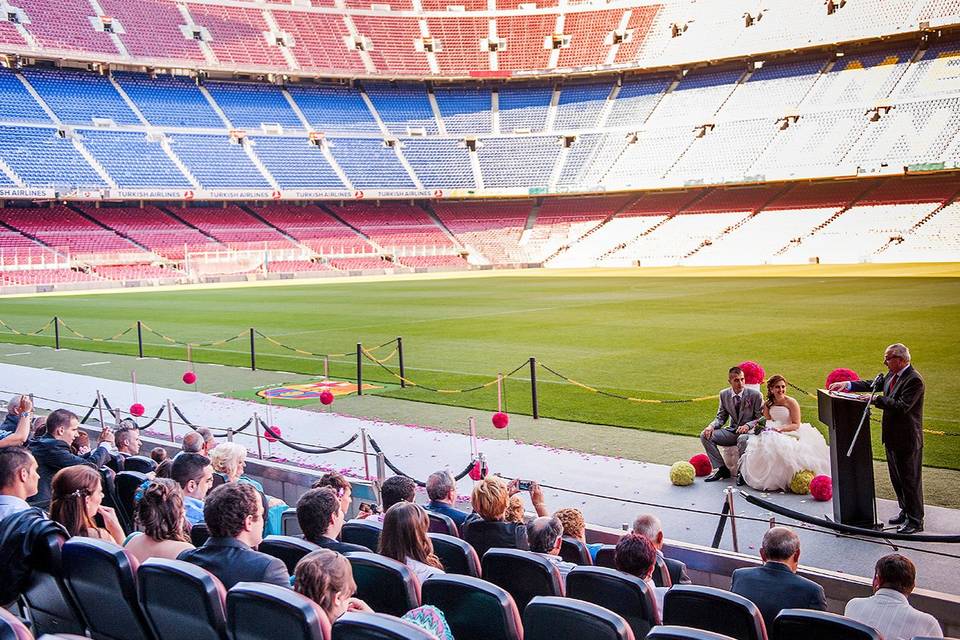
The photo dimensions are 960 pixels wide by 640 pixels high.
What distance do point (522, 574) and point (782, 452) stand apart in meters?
5.73

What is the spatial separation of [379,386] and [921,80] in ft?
184

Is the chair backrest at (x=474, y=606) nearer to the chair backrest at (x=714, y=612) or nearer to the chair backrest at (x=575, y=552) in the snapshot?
the chair backrest at (x=714, y=612)

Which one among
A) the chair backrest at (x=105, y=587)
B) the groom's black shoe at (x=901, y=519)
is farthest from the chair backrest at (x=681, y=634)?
the groom's black shoe at (x=901, y=519)

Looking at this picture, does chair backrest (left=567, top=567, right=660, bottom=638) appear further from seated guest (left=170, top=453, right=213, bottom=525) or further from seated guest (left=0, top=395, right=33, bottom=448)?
seated guest (left=0, top=395, right=33, bottom=448)

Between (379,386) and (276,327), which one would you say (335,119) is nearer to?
(276,327)

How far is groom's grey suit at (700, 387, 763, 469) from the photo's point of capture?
10.5m

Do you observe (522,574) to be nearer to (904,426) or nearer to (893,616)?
(893,616)

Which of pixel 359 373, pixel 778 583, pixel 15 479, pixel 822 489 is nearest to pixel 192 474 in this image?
pixel 15 479

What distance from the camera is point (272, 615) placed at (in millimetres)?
4023

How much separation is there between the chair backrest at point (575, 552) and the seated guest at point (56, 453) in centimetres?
499

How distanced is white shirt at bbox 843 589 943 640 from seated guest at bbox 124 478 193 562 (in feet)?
13.4

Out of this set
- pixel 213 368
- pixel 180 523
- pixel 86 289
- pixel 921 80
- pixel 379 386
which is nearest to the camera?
pixel 180 523

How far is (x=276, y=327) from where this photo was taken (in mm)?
29328

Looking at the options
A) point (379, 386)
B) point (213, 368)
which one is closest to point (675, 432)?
point (379, 386)
